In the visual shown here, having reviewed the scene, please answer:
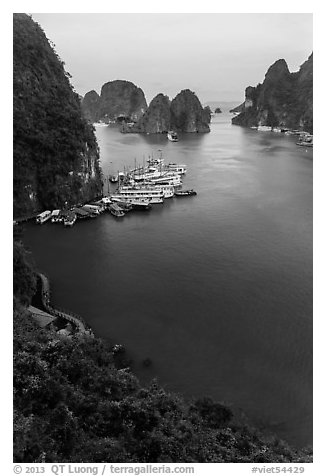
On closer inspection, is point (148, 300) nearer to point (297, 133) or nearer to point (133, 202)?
point (133, 202)

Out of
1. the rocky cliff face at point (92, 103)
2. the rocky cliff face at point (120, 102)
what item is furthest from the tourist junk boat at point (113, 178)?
the rocky cliff face at point (92, 103)

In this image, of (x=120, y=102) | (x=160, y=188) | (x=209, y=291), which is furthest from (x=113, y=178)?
(x=120, y=102)

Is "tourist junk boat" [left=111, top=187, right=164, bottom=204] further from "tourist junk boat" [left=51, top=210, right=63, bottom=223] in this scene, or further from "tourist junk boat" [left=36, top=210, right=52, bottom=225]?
"tourist junk boat" [left=36, top=210, right=52, bottom=225]

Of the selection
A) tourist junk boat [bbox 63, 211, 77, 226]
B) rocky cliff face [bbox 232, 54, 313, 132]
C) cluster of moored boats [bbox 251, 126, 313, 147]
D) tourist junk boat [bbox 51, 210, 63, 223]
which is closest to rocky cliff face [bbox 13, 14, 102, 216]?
tourist junk boat [bbox 51, 210, 63, 223]

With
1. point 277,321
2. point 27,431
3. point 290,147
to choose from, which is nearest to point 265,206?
point 277,321

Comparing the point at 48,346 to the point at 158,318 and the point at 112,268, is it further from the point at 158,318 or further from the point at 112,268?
the point at 112,268

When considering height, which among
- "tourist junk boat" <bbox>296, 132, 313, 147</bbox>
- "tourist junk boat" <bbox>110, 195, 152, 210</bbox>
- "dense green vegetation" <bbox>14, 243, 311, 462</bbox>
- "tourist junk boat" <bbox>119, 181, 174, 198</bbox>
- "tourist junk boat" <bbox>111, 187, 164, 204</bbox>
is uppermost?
"tourist junk boat" <bbox>296, 132, 313, 147</bbox>

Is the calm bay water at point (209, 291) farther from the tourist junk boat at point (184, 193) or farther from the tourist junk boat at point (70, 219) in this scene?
the tourist junk boat at point (184, 193)
